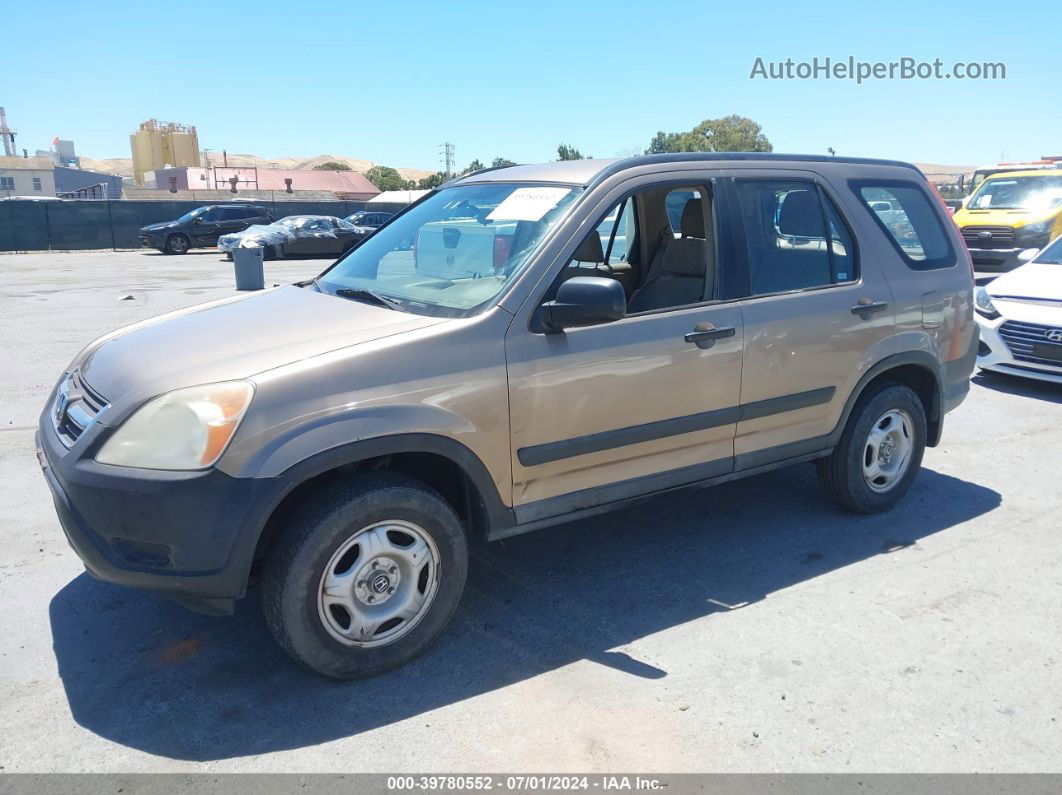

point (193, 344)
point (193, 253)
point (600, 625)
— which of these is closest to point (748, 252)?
point (600, 625)

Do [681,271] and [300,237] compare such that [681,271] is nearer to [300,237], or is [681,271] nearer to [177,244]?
[300,237]

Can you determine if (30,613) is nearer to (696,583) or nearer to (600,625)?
(600,625)

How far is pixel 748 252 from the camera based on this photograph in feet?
13.2

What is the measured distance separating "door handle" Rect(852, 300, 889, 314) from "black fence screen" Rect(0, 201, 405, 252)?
29.8 metres

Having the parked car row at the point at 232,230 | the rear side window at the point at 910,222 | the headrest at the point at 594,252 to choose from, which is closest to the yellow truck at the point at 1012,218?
the rear side window at the point at 910,222

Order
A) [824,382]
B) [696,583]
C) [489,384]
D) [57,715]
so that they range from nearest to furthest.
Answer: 1. [57,715]
2. [489,384]
3. [696,583]
4. [824,382]

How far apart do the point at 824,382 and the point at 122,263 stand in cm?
2317

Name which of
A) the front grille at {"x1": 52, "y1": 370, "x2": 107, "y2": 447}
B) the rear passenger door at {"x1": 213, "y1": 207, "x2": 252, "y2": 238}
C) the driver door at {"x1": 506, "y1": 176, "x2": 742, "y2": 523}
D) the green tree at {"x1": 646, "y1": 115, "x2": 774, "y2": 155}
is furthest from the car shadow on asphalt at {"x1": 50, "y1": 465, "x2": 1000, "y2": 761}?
the green tree at {"x1": 646, "y1": 115, "x2": 774, "y2": 155}

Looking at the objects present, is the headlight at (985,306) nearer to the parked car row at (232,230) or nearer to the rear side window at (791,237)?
the rear side window at (791,237)

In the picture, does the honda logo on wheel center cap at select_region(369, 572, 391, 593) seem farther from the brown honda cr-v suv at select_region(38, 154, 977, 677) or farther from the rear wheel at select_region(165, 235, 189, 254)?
the rear wheel at select_region(165, 235, 189, 254)

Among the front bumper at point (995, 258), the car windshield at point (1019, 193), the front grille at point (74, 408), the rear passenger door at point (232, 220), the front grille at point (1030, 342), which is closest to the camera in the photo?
the front grille at point (74, 408)

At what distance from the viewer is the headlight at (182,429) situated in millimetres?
2762

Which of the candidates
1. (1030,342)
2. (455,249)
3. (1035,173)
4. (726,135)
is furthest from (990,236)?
(726,135)

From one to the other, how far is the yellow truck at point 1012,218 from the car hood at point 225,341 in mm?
13556
